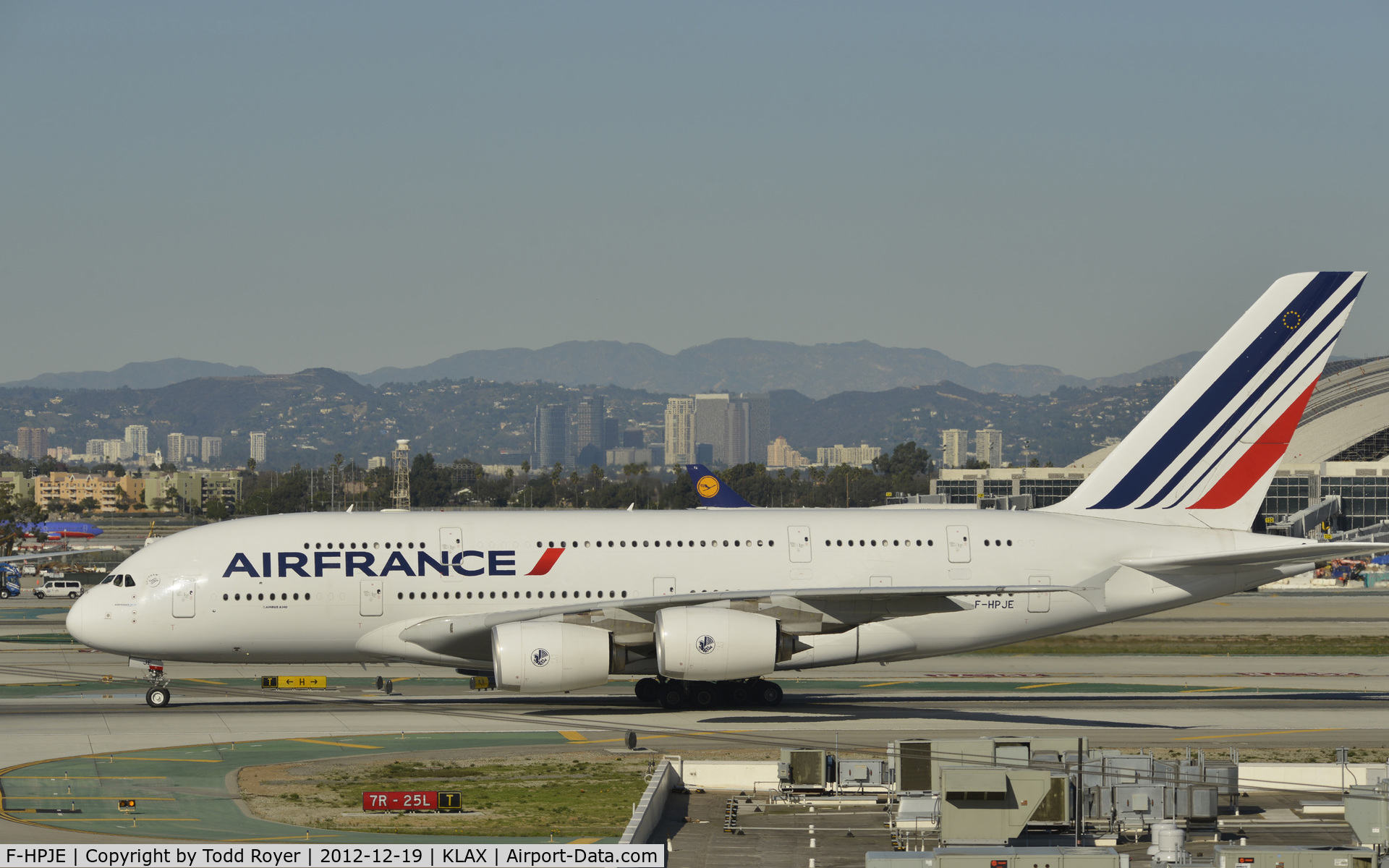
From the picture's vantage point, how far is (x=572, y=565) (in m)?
35.0

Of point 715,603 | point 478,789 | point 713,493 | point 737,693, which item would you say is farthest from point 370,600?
point 713,493

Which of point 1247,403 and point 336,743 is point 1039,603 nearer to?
point 1247,403

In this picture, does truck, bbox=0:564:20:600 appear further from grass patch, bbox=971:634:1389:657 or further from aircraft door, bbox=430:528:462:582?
grass patch, bbox=971:634:1389:657

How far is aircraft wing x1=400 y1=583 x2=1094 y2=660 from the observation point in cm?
3341

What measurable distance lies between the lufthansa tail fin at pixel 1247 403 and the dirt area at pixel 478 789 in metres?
15.1

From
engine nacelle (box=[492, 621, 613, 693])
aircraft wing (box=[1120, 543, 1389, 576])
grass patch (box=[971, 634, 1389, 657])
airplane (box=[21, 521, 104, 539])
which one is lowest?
airplane (box=[21, 521, 104, 539])

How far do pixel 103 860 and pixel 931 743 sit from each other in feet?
42.2

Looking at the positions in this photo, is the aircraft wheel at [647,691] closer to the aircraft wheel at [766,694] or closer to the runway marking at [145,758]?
the aircraft wheel at [766,694]

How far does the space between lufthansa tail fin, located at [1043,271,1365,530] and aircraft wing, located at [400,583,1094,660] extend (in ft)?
17.4

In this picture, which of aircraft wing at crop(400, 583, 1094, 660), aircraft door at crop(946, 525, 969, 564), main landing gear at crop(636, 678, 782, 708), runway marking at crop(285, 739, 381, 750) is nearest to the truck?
aircraft wing at crop(400, 583, 1094, 660)

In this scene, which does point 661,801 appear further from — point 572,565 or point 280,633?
point 280,633

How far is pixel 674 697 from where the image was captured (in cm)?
3559

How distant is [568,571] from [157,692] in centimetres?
1084

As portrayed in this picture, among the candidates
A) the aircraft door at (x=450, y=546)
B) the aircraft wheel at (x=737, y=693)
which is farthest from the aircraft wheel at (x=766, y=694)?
the aircraft door at (x=450, y=546)
